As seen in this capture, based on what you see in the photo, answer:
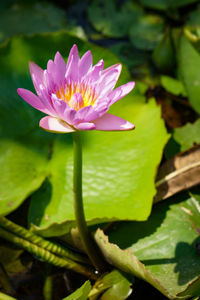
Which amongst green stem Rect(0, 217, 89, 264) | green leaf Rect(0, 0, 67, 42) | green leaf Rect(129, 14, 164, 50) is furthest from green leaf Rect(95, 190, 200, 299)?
green leaf Rect(0, 0, 67, 42)

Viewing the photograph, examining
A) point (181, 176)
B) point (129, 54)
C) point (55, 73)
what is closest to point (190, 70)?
point (129, 54)

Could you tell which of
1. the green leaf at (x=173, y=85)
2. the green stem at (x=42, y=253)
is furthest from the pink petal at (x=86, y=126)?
the green leaf at (x=173, y=85)

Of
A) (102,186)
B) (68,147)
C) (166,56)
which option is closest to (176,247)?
(102,186)

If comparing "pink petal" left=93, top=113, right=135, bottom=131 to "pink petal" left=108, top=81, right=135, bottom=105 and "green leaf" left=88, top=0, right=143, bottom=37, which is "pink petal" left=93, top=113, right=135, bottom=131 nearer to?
"pink petal" left=108, top=81, right=135, bottom=105

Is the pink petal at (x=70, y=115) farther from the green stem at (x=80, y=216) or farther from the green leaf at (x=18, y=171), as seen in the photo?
the green leaf at (x=18, y=171)

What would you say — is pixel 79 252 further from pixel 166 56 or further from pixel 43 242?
pixel 166 56

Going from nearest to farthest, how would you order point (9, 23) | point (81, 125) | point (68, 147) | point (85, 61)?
1. point (81, 125)
2. point (85, 61)
3. point (68, 147)
4. point (9, 23)
